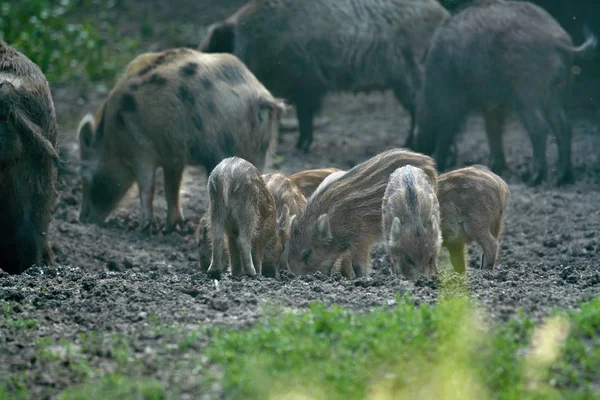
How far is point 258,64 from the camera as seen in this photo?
12.9 meters

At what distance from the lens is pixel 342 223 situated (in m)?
7.89

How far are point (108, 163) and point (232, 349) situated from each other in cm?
567

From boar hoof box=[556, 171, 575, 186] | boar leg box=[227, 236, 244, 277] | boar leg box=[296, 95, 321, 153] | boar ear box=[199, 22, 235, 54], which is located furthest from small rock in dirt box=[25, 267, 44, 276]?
boar leg box=[296, 95, 321, 153]

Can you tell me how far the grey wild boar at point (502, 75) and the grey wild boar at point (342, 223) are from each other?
382 cm

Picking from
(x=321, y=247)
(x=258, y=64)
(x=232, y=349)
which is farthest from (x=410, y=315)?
(x=258, y=64)

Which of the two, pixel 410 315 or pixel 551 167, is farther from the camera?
pixel 551 167

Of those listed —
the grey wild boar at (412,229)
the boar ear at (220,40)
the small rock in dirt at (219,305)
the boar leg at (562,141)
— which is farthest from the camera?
the boar ear at (220,40)

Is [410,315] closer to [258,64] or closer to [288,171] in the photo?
[288,171]

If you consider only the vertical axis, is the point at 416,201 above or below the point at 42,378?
below

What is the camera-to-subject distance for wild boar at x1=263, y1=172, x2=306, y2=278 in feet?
26.0

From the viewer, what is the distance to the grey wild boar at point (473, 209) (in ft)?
25.5

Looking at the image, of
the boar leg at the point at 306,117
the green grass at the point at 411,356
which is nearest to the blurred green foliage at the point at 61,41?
the boar leg at the point at 306,117

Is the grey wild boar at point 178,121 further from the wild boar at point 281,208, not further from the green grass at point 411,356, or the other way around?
the green grass at point 411,356

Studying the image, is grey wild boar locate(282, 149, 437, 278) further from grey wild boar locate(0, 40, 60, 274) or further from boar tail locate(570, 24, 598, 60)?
boar tail locate(570, 24, 598, 60)
